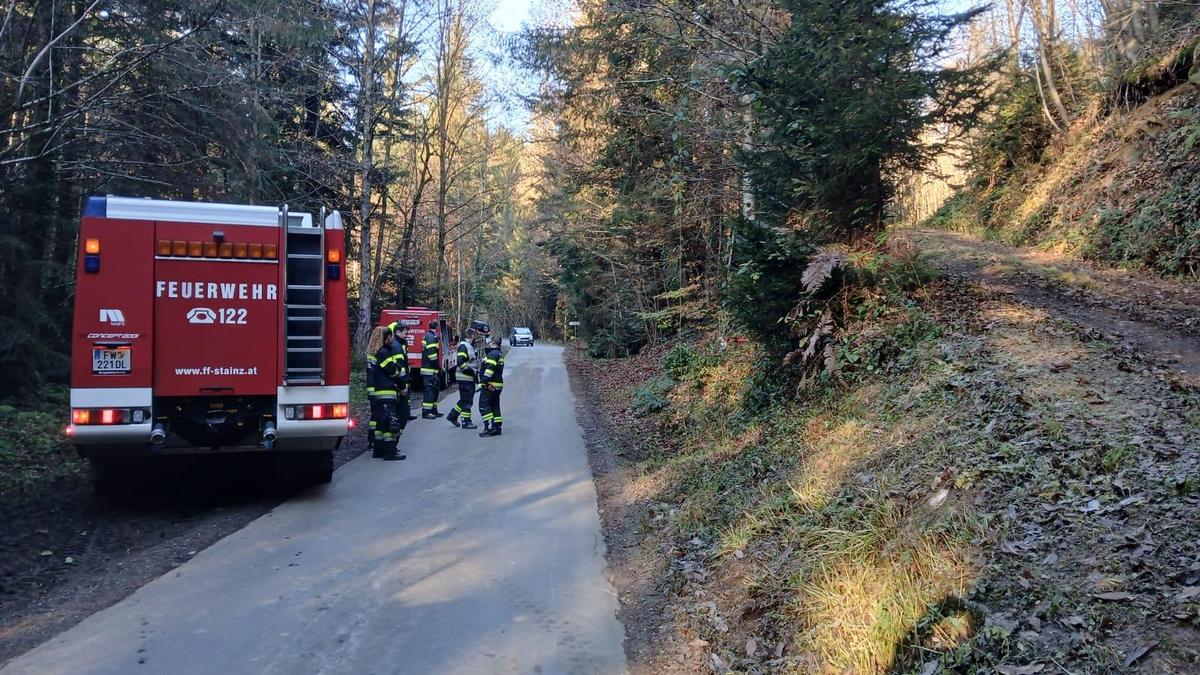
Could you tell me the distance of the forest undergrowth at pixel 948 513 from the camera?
349cm

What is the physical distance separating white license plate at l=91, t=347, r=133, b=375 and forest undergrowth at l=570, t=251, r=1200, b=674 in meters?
5.51

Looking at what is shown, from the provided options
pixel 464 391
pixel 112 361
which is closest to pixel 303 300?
pixel 112 361

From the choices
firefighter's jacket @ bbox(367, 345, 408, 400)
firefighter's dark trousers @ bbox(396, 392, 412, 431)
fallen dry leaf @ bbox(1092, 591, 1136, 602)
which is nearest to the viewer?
fallen dry leaf @ bbox(1092, 591, 1136, 602)

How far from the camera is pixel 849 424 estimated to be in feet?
23.1

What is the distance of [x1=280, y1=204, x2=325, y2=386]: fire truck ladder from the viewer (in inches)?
322

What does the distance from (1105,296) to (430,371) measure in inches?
444

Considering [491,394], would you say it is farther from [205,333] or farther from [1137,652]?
[1137,652]

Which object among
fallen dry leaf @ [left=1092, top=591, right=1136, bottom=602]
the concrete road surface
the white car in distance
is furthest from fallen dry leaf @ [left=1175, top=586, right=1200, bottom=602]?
the white car in distance

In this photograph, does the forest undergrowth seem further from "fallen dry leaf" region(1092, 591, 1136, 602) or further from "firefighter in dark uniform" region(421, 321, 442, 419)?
"firefighter in dark uniform" region(421, 321, 442, 419)

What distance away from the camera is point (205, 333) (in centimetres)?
784

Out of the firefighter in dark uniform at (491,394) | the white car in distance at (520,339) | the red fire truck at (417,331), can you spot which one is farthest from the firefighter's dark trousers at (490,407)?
the white car in distance at (520,339)

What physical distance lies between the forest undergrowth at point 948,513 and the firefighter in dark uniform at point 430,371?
6790 mm

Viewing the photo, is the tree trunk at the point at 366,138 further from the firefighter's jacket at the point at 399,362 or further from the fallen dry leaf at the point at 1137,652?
the fallen dry leaf at the point at 1137,652

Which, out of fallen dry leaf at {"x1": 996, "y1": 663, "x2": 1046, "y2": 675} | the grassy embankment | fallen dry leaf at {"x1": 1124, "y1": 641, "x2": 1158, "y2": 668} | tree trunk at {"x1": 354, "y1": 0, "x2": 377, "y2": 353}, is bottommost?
the grassy embankment
